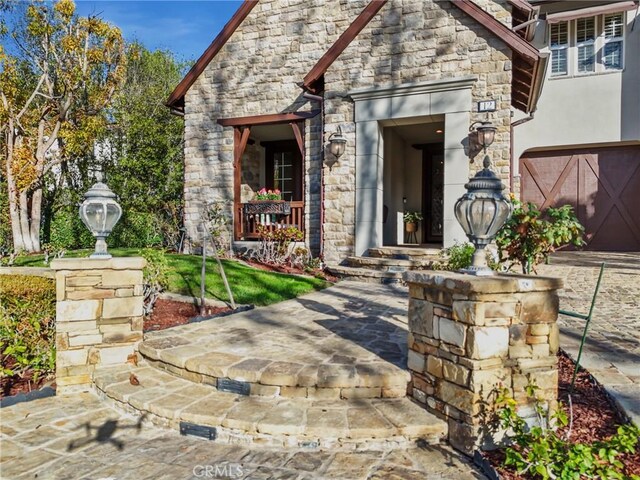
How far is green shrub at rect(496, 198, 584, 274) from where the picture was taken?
11.1 feet

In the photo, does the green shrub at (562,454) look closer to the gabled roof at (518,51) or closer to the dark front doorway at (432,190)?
the gabled roof at (518,51)

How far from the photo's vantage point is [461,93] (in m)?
7.01

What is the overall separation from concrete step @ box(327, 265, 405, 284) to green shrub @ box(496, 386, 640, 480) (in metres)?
4.49

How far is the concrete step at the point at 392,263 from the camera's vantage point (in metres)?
6.96

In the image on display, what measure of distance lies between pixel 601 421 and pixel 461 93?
5839 millimetres

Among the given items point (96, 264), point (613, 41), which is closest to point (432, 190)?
point (613, 41)

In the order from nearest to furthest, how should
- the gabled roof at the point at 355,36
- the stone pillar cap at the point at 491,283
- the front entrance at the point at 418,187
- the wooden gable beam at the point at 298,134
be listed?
the stone pillar cap at the point at 491,283, the gabled roof at the point at 355,36, the wooden gable beam at the point at 298,134, the front entrance at the point at 418,187

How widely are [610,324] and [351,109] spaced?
5.52m

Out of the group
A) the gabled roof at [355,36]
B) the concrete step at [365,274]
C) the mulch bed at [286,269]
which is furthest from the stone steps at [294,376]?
the gabled roof at [355,36]

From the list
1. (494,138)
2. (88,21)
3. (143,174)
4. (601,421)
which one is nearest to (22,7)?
(88,21)

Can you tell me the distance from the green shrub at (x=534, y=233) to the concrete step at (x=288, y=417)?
1787mm

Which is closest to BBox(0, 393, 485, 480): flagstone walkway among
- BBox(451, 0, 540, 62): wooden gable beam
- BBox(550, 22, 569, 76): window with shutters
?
BBox(451, 0, 540, 62): wooden gable beam

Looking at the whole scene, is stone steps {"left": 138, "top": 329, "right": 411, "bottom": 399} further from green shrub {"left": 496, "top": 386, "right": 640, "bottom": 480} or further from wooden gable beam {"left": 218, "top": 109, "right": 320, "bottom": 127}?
wooden gable beam {"left": 218, "top": 109, "right": 320, "bottom": 127}

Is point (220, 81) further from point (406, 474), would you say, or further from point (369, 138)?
point (406, 474)
